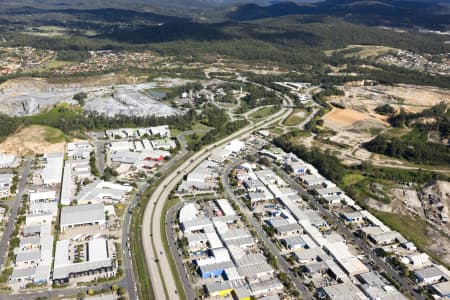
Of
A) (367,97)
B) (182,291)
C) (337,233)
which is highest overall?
(367,97)

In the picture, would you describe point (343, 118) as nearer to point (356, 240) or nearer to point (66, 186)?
point (356, 240)

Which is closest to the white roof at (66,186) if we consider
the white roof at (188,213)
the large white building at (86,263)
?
the large white building at (86,263)

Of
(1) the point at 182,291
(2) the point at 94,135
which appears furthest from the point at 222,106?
(1) the point at 182,291

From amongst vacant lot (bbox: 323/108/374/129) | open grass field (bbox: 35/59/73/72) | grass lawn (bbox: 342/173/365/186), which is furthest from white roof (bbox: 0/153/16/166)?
open grass field (bbox: 35/59/73/72)

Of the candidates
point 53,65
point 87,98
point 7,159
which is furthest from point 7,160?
point 53,65

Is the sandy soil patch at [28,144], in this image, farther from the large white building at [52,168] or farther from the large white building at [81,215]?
the large white building at [81,215]

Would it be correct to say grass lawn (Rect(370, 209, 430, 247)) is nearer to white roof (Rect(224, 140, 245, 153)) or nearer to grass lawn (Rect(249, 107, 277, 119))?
white roof (Rect(224, 140, 245, 153))

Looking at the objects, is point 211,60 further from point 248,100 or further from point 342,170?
point 342,170
